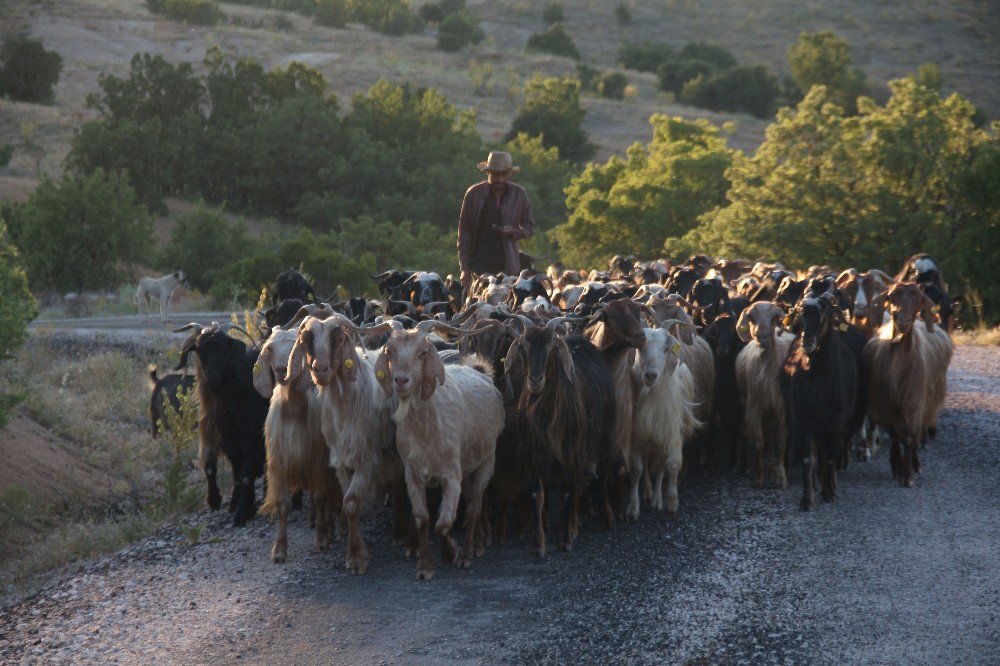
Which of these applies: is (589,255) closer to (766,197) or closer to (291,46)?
(766,197)

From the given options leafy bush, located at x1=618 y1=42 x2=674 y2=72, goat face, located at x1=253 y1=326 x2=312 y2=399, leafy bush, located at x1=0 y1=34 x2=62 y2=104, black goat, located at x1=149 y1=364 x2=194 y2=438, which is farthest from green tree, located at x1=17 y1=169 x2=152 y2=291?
leafy bush, located at x1=618 y1=42 x2=674 y2=72

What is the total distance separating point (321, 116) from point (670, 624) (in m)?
37.3

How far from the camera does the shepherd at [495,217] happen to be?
14.2m

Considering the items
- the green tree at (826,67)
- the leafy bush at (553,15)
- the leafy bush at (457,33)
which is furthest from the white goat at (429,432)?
the leafy bush at (553,15)

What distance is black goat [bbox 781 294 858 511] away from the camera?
10031 millimetres

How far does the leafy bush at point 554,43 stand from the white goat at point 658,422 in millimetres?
72908

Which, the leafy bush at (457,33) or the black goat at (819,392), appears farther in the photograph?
the leafy bush at (457,33)

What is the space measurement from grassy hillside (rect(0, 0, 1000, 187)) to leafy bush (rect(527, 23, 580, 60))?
1.62m

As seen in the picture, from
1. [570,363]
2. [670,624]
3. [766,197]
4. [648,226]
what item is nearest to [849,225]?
[766,197]

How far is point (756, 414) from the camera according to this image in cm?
1078

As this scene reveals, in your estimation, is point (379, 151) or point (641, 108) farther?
point (641, 108)

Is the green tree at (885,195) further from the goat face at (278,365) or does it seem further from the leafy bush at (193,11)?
the leafy bush at (193,11)

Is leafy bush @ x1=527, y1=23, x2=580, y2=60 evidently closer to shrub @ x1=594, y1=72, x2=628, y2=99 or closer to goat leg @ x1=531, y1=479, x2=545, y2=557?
shrub @ x1=594, y1=72, x2=628, y2=99

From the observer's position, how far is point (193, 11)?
2849 inches
